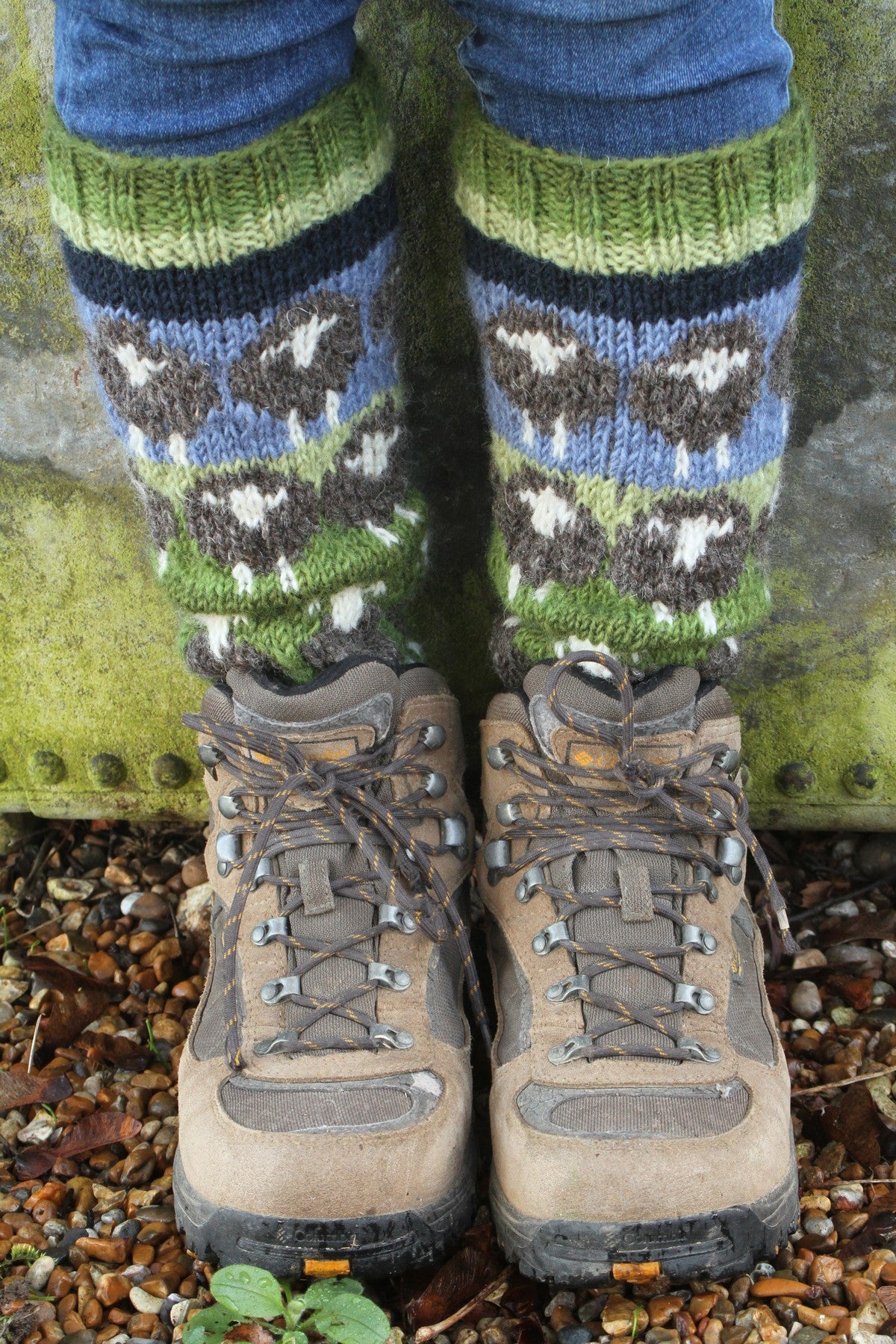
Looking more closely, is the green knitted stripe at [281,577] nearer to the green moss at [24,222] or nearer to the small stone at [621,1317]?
the green moss at [24,222]

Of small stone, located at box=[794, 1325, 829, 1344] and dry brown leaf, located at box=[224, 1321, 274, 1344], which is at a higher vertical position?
dry brown leaf, located at box=[224, 1321, 274, 1344]

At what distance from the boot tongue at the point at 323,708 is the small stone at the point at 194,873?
1.36 feet

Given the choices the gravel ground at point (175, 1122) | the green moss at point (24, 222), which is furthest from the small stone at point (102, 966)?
the green moss at point (24, 222)

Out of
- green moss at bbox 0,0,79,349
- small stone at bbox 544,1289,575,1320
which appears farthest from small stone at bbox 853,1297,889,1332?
green moss at bbox 0,0,79,349

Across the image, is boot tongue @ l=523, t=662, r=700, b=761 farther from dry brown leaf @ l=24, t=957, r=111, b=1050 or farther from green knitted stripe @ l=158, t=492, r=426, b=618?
dry brown leaf @ l=24, t=957, r=111, b=1050

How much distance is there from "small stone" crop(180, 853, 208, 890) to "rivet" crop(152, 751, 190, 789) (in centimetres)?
10

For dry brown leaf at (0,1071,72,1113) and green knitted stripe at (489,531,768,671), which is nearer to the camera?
green knitted stripe at (489,531,768,671)

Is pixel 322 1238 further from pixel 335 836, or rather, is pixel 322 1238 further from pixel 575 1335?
pixel 335 836

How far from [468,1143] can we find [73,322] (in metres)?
0.91

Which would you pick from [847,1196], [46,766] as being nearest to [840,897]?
[847,1196]

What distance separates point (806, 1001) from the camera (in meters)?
1.28

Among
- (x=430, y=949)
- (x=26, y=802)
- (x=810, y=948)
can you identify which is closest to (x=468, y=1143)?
(x=430, y=949)

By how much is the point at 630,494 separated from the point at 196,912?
73 cm

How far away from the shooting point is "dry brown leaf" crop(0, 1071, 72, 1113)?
1.21 meters
